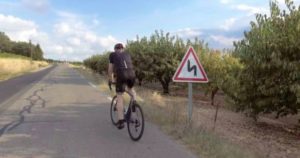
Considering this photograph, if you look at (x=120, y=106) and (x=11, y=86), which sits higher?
(x=120, y=106)

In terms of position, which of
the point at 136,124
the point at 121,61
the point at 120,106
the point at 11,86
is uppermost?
the point at 121,61

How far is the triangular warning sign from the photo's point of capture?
36.2 ft

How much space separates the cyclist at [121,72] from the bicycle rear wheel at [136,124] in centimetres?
26

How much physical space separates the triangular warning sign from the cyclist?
1563mm

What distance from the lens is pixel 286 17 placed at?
43.7 feet

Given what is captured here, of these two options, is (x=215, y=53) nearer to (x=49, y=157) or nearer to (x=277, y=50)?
(x=277, y=50)

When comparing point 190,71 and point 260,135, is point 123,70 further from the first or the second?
point 260,135

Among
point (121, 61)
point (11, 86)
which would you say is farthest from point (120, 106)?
point (11, 86)

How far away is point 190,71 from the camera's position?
11.1 metres

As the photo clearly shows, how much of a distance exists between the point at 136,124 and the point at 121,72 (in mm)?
1092

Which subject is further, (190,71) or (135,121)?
(190,71)

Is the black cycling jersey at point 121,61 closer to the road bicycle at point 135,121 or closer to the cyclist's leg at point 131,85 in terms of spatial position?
the cyclist's leg at point 131,85

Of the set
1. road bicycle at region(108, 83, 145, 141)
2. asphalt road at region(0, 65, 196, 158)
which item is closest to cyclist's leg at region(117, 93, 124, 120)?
road bicycle at region(108, 83, 145, 141)

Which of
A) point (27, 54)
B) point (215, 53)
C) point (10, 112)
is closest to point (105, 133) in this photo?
point (10, 112)
